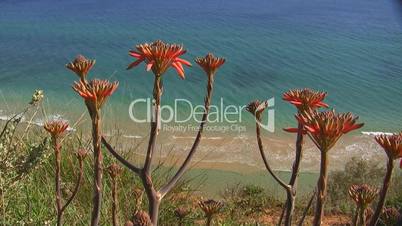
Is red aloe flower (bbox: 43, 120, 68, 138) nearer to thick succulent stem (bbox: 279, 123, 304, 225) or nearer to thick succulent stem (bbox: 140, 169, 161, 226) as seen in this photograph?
thick succulent stem (bbox: 140, 169, 161, 226)

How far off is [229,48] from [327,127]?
17.8 metres

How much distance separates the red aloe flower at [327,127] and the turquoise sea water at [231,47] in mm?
8379

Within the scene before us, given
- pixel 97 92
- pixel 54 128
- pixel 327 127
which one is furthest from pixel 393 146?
pixel 54 128

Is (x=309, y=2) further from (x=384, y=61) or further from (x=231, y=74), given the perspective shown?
(x=231, y=74)

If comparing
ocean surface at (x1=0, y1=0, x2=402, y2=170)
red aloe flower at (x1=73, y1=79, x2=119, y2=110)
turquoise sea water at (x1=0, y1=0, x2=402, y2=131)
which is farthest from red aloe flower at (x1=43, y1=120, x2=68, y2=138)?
turquoise sea water at (x1=0, y1=0, x2=402, y2=131)

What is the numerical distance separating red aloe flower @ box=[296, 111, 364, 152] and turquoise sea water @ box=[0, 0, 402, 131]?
8379 millimetres

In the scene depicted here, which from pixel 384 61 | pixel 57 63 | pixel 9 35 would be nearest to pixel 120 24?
pixel 9 35

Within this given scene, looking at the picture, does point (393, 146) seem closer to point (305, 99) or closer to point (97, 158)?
point (305, 99)

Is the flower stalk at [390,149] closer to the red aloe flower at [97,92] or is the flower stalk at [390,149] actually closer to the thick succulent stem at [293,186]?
the thick succulent stem at [293,186]

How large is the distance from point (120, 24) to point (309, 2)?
10.1m

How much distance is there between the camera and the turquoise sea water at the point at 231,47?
46.6 ft

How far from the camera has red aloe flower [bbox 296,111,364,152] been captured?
1.05 m

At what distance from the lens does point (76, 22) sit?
78.3ft

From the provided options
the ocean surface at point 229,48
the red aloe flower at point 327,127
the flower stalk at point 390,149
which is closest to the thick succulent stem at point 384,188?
the flower stalk at point 390,149
